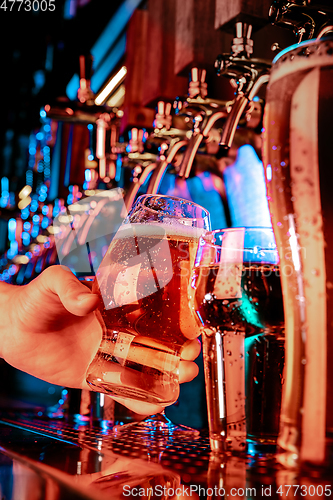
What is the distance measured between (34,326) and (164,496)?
0.50 metres

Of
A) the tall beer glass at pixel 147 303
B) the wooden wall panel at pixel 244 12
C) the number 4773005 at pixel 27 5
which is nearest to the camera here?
the tall beer glass at pixel 147 303

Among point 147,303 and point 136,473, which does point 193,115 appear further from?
point 136,473

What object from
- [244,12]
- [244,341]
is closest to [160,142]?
[244,12]

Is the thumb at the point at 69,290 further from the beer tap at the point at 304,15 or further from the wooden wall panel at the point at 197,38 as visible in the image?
the wooden wall panel at the point at 197,38

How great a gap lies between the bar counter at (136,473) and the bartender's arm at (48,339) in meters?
0.22

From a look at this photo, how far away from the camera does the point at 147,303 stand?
59 centimetres

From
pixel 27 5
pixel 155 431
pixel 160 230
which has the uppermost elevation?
pixel 27 5

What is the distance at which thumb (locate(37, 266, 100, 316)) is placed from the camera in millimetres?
595

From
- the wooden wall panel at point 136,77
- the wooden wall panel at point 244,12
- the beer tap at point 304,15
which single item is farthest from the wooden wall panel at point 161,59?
the beer tap at point 304,15

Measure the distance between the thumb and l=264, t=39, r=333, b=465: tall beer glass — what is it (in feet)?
0.90

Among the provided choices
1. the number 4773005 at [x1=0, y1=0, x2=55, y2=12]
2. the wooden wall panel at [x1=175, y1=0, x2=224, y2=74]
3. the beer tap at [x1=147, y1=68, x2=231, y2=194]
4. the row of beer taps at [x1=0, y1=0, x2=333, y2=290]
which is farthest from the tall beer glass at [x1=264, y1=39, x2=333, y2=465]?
the number 4773005 at [x1=0, y1=0, x2=55, y2=12]

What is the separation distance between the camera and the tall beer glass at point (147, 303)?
0.56 m

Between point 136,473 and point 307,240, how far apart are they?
21 cm

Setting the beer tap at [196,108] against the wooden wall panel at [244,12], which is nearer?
the wooden wall panel at [244,12]
